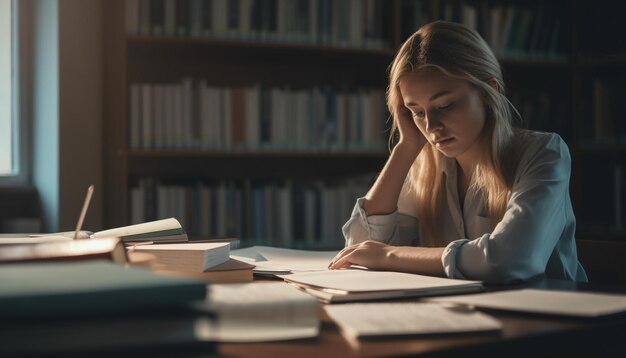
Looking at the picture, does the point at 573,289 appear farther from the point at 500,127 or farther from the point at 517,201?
the point at 500,127

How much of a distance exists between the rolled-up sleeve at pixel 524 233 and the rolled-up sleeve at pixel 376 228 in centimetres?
34

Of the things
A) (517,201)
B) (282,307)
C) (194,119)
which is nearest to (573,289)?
(517,201)

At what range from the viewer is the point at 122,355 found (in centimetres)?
54

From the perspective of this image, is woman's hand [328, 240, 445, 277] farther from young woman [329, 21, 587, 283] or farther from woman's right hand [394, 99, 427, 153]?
woman's right hand [394, 99, 427, 153]

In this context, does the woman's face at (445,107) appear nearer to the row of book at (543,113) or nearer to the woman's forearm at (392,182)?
the woman's forearm at (392,182)

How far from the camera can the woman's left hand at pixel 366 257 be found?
4.18ft

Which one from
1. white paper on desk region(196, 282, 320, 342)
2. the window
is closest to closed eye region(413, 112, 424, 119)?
white paper on desk region(196, 282, 320, 342)

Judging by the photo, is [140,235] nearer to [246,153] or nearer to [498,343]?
[498,343]

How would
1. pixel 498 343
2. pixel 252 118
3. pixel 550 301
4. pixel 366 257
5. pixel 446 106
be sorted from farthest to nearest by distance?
1. pixel 252 118
2. pixel 446 106
3. pixel 366 257
4. pixel 550 301
5. pixel 498 343

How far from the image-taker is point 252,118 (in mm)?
2803

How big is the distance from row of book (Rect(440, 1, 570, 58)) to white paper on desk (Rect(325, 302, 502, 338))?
247 cm

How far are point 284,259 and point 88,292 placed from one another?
2.91 ft

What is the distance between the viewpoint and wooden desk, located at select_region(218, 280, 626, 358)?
26.1 inches

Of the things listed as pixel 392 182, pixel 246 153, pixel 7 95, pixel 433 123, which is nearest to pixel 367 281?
pixel 433 123
